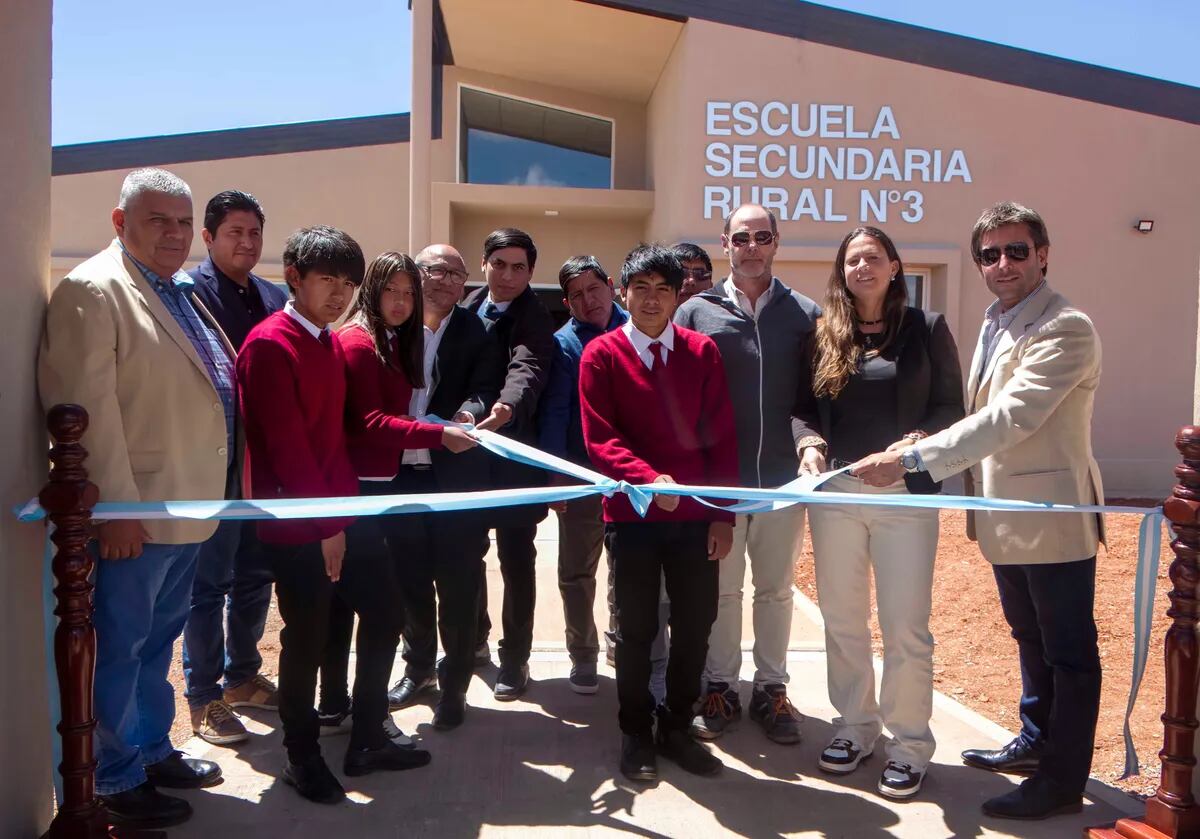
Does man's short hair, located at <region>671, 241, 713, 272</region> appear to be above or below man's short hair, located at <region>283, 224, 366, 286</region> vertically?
above

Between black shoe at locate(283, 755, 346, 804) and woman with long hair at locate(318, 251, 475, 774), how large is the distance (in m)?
0.18

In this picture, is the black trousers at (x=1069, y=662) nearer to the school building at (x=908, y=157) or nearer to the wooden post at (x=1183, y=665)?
the wooden post at (x=1183, y=665)

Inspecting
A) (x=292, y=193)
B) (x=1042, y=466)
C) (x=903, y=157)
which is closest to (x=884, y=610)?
(x=1042, y=466)

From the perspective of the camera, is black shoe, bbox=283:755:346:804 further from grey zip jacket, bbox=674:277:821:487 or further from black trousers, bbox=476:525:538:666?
grey zip jacket, bbox=674:277:821:487

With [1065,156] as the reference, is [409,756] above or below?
below

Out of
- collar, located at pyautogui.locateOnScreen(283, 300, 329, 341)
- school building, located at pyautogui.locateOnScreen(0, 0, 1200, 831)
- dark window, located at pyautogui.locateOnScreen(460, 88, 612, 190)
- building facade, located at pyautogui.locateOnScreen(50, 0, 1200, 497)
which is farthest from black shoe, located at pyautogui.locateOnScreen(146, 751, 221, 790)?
dark window, located at pyautogui.locateOnScreen(460, 88, 612, 190)

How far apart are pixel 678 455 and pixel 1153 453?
10.2 m

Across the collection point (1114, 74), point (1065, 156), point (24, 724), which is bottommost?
point (24, 724)

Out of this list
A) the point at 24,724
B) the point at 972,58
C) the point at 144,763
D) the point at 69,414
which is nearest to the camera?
the point at 69,414

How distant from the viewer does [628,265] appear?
12.0 ft

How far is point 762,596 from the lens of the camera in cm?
413

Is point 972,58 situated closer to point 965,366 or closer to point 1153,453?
point 965,366

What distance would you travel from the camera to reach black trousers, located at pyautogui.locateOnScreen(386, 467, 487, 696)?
12.9 ft

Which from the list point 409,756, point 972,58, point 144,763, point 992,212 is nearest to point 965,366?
point 972,58
